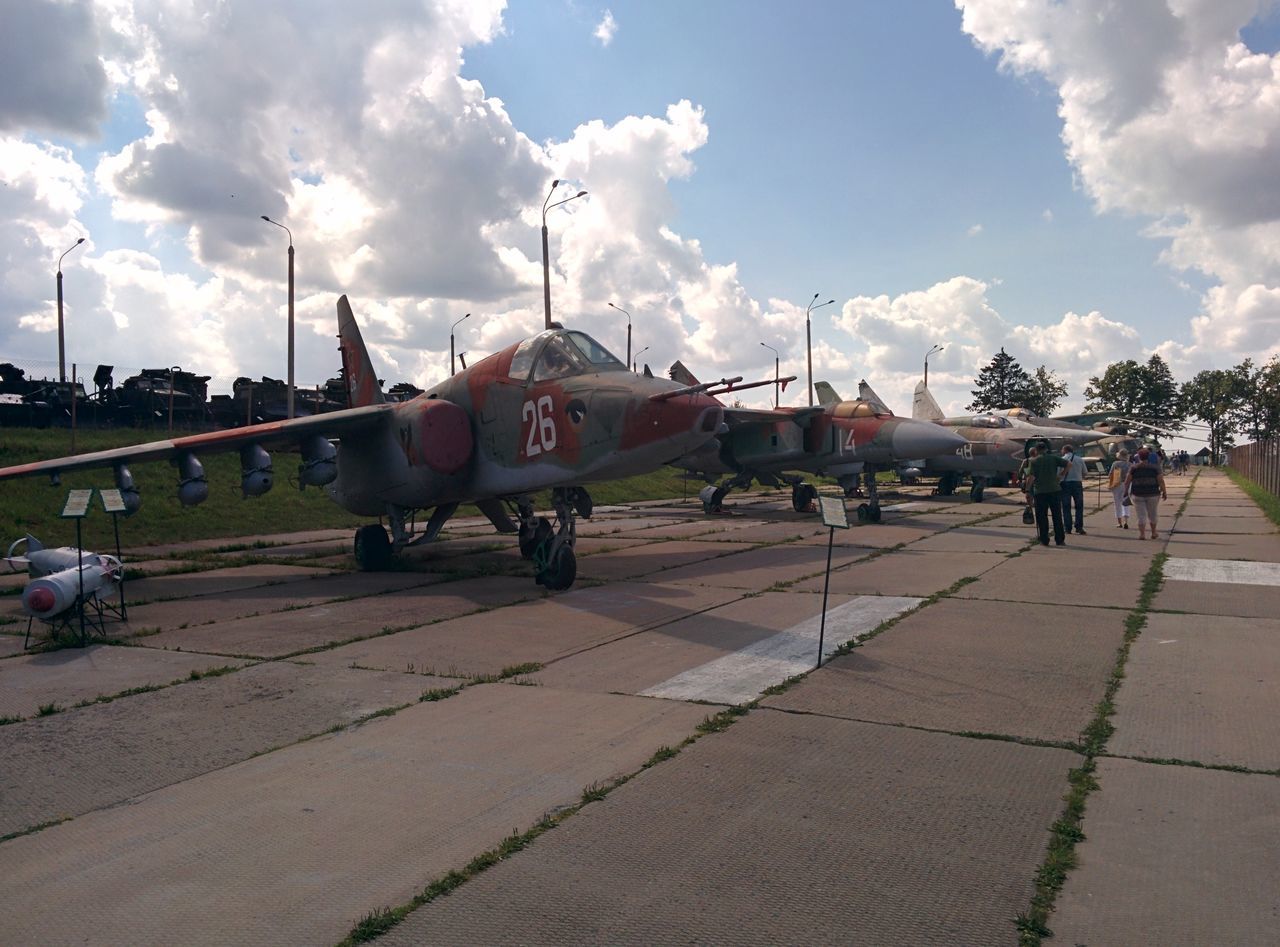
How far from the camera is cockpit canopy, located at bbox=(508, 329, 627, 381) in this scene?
436 inches

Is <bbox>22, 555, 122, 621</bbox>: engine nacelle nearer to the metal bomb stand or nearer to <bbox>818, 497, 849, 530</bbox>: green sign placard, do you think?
the metal bomb stand

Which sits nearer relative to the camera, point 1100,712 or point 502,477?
point 1100,712

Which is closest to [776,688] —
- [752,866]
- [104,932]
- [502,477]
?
[752,866]

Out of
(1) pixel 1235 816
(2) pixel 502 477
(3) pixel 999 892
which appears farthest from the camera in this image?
(2) pixel 502 477

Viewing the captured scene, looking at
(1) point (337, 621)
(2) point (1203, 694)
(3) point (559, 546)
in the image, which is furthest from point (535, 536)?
(2) point (1203, 694)

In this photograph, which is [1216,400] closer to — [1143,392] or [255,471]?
[1143,392]

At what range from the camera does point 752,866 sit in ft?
11.2

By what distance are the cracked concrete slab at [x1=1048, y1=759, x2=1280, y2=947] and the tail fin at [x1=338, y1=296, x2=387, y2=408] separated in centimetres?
1394

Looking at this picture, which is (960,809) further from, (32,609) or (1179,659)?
(32,609)

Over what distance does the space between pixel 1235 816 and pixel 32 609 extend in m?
9.02

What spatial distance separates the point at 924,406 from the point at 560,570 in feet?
96.6

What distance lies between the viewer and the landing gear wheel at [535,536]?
11.4 m

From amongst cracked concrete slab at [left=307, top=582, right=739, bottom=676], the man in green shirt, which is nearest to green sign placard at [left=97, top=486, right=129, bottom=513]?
cracked concrete slab at [left=307, top=582, right=739, bottom=676]

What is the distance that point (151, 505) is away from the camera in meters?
20.6
